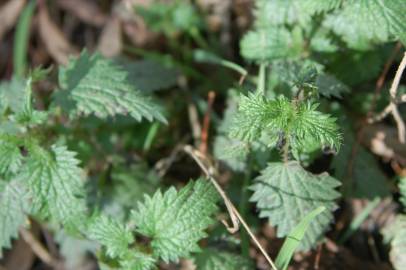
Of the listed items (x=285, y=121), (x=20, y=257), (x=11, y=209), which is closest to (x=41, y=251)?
(x=20, y=257)

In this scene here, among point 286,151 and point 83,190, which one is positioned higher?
point 83,190

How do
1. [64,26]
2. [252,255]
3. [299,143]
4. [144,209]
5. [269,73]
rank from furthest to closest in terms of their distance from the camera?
[64,26] → [269,73] → [252,255] → [144,209] → [299,143]

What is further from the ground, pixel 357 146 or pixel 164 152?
pixel 164 152

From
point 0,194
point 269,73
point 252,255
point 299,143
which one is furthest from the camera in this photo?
point 269,73

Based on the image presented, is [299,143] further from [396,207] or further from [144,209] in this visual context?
[396,207]

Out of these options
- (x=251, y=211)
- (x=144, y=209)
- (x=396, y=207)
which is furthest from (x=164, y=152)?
(x=396, y=207)

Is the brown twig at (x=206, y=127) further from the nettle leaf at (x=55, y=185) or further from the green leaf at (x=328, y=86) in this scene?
the nettle leaf at (x=55, y=185)

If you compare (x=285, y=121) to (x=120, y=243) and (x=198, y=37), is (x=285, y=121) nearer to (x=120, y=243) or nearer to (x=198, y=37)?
(x=120, y=243)

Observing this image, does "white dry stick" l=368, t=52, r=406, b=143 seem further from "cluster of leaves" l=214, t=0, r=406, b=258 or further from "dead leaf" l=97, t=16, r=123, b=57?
"dead leaf" l=97, t=16, r=123, b=57
